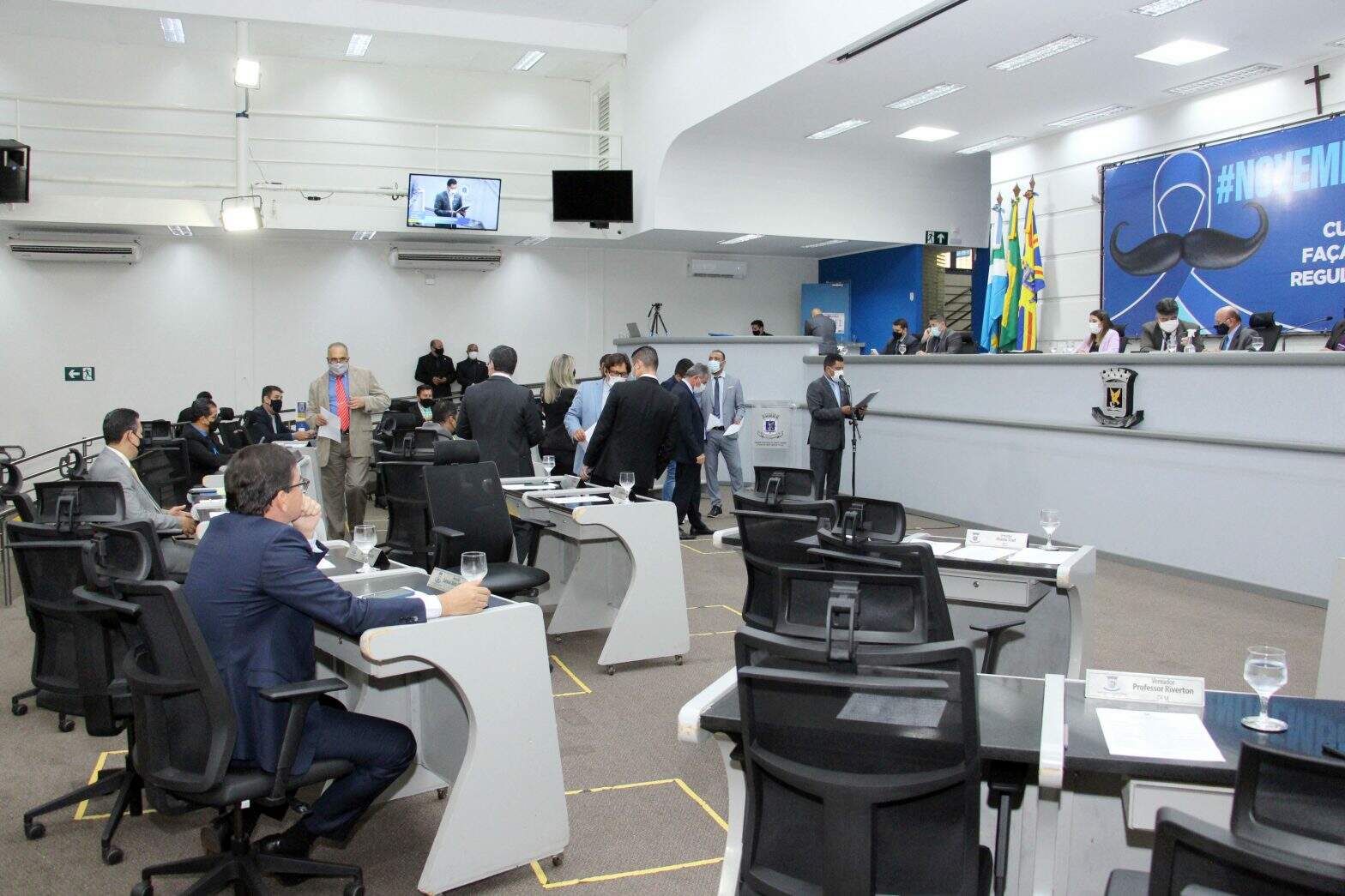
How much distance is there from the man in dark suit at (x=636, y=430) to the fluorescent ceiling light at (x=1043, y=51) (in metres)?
4.85

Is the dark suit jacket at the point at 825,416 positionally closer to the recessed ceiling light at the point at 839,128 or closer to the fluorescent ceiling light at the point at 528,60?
the recessed ceiling light at the point at 839,128

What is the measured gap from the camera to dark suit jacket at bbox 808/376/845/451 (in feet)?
31.4

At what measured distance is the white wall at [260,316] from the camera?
12.7 meters

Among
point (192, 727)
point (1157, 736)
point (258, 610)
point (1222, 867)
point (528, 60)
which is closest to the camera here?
point (1222, 867)

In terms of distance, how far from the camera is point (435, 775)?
3.75 m

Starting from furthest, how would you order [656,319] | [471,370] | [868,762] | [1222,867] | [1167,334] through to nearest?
1. [656,319]
2. [471,370]
3. [1167,334]
4. [868,762]
5. [1222,867]

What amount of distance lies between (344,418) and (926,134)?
294 inches

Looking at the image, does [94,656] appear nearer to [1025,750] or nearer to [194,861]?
[194,861]

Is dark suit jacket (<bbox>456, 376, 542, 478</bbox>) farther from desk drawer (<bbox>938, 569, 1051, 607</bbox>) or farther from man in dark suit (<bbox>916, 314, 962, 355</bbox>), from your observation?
man in dark suit (<bbox>916, 314, 962, 355</bbox>)

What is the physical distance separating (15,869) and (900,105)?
987 centimetres

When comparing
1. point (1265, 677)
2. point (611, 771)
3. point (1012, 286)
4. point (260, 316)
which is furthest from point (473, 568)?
point (260, 316)

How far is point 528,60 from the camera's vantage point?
14211 mm

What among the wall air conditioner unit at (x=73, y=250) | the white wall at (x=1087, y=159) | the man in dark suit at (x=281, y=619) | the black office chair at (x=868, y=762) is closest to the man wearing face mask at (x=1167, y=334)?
the white wall at (x=1087, y=159)

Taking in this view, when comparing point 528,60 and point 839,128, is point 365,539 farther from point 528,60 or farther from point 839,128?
point 528,60
